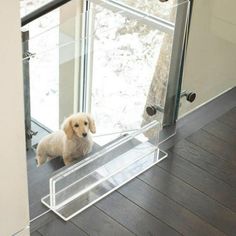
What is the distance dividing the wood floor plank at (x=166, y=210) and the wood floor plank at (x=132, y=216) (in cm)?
3

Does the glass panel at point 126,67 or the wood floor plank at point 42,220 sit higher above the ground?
the glass panel at point 126,67

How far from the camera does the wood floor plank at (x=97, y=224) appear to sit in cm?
204

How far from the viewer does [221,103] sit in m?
2.85

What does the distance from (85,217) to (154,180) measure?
373 mm

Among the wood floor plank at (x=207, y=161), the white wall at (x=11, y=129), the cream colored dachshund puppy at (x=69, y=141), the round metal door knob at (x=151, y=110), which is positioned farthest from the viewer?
the round metal door knob at (x=151, y=110)

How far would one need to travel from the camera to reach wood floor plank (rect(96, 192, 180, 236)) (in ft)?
6.77

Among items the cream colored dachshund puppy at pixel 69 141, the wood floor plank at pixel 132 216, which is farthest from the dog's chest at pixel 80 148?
the wood floor plank at pixel 132 216

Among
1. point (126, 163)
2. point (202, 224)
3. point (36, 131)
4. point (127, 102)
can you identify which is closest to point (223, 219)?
point (202, 224)

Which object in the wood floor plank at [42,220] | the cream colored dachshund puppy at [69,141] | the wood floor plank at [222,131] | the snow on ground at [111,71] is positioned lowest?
the wood floor plank at [42,220]

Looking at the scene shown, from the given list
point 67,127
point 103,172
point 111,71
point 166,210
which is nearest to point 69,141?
point 67,127

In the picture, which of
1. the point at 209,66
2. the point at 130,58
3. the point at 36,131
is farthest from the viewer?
the point at 209,66

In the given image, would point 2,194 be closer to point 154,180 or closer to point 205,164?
point 154,180

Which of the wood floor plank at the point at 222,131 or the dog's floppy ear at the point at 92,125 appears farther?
the wood floor plank at the point at 222,131

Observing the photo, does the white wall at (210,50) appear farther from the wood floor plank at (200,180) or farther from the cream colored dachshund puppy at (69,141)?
the cream colored dachshund puppy at (69,141)
